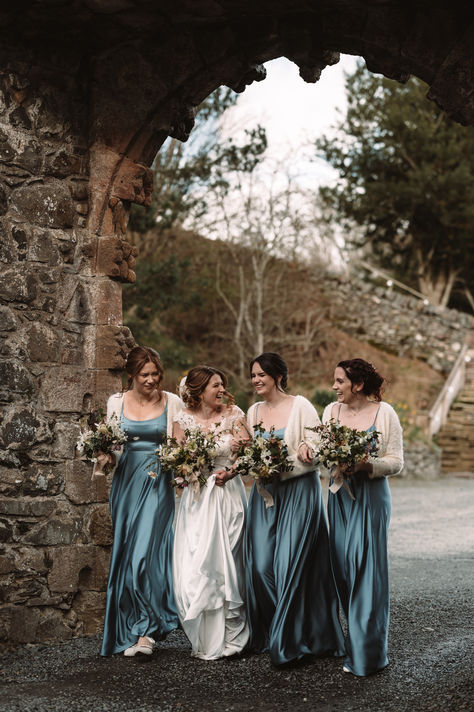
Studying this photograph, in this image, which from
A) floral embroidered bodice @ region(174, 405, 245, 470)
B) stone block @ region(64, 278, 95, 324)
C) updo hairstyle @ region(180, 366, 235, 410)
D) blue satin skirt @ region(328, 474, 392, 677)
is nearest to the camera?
blue satin skirt @ region(328, 474, 392, 677)

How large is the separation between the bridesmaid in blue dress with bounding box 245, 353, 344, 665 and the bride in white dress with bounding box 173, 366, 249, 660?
112 millimetres

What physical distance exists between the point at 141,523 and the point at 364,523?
5.04ft

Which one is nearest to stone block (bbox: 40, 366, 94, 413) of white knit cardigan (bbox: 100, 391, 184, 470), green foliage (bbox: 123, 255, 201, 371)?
white knit cardigan (bbox: 100, 391, 184, 470)

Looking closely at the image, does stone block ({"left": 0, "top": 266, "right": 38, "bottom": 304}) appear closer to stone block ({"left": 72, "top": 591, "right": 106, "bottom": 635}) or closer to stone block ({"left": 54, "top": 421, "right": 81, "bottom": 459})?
stone block ({"left": 54, "top": 421, "right": 81, "bottom": 459})

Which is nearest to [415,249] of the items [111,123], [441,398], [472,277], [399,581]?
[472,277]

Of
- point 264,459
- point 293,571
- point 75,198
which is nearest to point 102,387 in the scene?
point 75,198

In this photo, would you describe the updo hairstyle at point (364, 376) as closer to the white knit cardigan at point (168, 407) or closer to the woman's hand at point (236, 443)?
the woman's hand at point (236, 443)

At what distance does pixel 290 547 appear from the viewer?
5.34 metres

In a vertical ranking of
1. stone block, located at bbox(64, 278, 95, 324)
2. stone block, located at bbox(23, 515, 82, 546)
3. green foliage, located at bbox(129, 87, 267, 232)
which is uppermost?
green foliage, located at bbox(129, 87, 267, 232)

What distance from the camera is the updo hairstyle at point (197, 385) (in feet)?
18.5

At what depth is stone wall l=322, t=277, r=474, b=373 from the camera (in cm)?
2402

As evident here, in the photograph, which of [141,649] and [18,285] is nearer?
[141,649]

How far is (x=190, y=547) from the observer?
17.9ft

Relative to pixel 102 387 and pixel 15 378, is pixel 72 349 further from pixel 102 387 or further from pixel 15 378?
pixel 15 378
